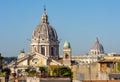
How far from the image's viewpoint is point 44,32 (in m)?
129

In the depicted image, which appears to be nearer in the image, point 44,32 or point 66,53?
point 66,53

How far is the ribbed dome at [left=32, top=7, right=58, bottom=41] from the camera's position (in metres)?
128

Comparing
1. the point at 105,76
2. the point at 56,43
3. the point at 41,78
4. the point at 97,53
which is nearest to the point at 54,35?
the point at 56,43

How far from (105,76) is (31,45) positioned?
9523 centimetres

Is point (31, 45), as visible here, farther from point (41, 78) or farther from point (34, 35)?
point (41, 78)

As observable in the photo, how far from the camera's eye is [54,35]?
130 meters

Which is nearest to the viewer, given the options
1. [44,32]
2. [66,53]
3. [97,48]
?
[66,53]

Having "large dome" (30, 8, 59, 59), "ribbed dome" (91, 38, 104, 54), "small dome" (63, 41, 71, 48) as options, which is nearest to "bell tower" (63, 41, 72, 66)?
"small dome" (63, 41, 71, 48)

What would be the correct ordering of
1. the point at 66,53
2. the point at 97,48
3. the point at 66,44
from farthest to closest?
1. the point at 97,48
2. the point at 66,44
3. the point at 66,53

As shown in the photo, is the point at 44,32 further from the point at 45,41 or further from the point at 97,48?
the point at 97,48

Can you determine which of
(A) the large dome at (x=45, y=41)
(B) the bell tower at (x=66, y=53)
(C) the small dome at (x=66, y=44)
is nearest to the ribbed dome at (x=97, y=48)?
(A) the large dome at (x=45, y=41)

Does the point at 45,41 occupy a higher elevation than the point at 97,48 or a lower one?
lower

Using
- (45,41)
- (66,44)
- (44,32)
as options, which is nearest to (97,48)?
(44,32)

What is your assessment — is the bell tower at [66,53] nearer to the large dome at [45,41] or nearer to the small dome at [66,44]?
the small dome at [66,44]
